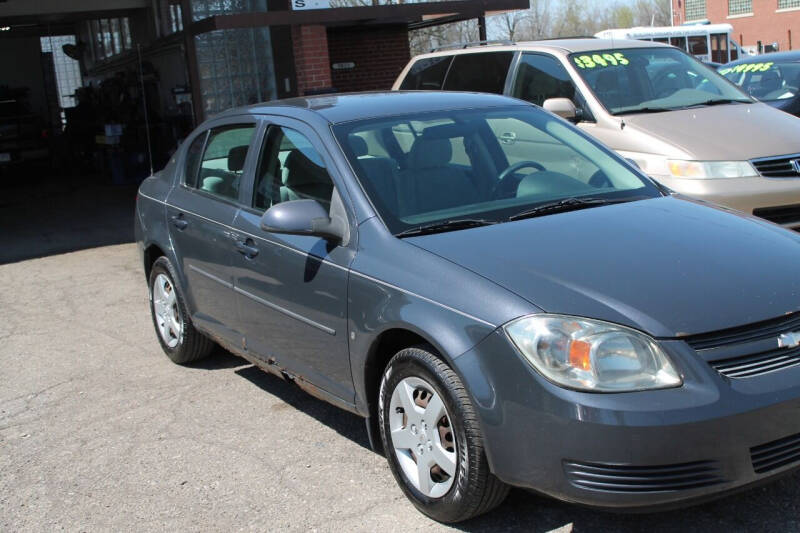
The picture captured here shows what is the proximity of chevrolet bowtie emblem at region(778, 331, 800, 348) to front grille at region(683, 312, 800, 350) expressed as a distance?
0.01 metres

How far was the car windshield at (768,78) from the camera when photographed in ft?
40.7

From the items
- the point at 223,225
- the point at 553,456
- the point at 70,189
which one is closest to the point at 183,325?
the point at 223,225

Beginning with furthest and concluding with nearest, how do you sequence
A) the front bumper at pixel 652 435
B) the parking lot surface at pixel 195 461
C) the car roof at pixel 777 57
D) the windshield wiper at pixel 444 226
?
the car roof at pixel 777 57
the windshield wiper at pixel 444 226
the parking lot surface at pixel 195 461
the front bumper at pixel 652 435

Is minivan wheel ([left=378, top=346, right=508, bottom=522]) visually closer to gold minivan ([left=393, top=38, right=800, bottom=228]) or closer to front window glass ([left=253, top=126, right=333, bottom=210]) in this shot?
front window glass ([left=253, top=126, right=333, bottom=210])

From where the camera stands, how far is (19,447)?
4.98 meters

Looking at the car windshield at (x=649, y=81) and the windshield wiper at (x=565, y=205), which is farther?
the car windshield at (x=649, y=81)

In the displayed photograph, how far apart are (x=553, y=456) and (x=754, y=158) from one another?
4.71 m

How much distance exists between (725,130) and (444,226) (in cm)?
432

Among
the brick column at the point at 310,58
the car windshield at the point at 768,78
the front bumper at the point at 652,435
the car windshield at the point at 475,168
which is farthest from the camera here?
the brick column at the point at 310,58

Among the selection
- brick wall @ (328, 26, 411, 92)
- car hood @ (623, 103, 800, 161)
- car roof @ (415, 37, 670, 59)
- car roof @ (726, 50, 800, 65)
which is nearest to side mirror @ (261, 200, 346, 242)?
car hood @ (623, 103, 800, 161)

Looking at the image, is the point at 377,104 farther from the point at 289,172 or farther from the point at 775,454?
the point at 775,454

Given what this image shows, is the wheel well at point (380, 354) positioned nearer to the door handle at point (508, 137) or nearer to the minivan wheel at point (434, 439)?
the minivan wheel at point (434, 439)

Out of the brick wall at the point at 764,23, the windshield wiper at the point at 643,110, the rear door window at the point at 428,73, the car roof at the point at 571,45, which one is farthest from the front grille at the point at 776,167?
the brick wall at the point at 764,23

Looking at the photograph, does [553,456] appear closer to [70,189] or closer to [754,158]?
[754,158]
